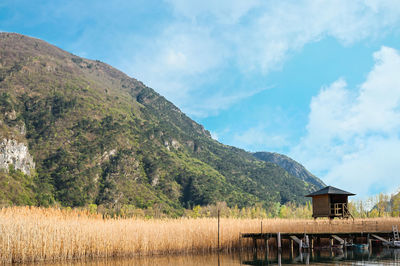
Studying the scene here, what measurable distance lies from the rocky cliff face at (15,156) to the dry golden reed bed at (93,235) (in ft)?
309

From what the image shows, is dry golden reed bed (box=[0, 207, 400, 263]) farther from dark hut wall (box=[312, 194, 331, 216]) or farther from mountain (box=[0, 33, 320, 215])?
mountain (box=[0, 33, 320, 215])

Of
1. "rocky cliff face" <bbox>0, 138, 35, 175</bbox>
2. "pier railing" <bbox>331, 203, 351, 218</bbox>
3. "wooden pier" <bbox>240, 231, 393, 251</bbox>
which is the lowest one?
"wooden pier" <bbox>240, 231, 393, 251</bbox>

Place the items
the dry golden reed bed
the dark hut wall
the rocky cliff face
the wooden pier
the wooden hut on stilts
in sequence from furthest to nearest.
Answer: the rocky cliff face → the dark hut wall → the wooden hut on stilts → the wooden pier → the dry golden reed bed

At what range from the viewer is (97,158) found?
121 metres

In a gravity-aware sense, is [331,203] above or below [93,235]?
above

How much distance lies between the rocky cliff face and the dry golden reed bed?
94219mm

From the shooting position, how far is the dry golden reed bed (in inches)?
765

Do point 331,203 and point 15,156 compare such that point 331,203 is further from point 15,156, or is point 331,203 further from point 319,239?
point 15,156

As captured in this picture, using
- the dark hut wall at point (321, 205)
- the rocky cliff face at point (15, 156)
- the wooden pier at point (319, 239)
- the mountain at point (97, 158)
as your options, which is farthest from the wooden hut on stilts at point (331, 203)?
the rocky cliff face at point (15, 156)

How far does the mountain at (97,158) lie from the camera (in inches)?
4279

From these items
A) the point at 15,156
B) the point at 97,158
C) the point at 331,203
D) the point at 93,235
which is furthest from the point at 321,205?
the point at 97,158

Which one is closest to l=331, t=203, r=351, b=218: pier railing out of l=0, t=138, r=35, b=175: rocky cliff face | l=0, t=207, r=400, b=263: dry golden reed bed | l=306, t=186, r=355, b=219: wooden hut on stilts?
l=306, t=186, r=355, b=219: wooden hut on stilts

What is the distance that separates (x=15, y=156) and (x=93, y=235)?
318 ft

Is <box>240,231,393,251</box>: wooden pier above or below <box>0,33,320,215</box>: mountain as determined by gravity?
below
